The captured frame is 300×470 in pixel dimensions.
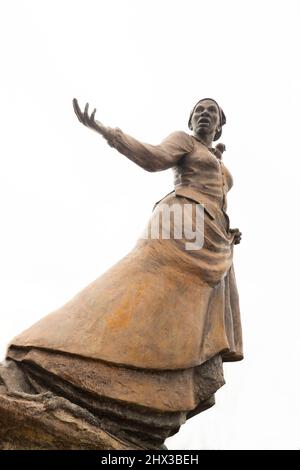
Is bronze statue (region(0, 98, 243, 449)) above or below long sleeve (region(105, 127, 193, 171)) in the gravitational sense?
below

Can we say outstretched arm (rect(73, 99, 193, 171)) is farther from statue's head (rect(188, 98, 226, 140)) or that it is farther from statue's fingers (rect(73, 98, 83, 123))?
statue's head (rect(188, 98, 226, 140))

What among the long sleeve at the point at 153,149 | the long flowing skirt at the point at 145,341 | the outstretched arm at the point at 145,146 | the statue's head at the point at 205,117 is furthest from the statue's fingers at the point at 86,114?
the statue's head at the point at 205,117

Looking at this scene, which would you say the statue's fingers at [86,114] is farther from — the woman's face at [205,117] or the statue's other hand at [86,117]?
the woman's face at [205,117]

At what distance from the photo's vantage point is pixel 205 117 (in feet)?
20.6

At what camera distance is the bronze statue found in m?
4.21

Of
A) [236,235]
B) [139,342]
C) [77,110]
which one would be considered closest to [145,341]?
[139,342]

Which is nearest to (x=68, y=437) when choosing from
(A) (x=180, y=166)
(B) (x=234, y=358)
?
(B) (x=234, y=358)

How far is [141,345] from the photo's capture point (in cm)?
452

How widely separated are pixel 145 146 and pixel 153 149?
14cm

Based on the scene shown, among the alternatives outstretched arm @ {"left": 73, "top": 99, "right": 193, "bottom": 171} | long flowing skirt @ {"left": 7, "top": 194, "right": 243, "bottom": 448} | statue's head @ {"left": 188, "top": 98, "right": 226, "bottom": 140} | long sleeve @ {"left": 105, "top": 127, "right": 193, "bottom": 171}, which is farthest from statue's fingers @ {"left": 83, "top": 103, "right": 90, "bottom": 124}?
statue's head @ {"left": 188, "top": 98, "right": 226, "bottom": 140}

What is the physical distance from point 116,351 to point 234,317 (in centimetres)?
166

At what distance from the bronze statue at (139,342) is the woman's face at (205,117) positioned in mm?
672

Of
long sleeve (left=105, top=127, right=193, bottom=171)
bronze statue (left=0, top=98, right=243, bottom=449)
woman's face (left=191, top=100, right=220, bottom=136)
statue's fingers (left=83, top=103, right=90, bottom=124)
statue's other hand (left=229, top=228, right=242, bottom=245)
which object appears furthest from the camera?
woman's face (left=191, top=100, right=220, bottom=136)
